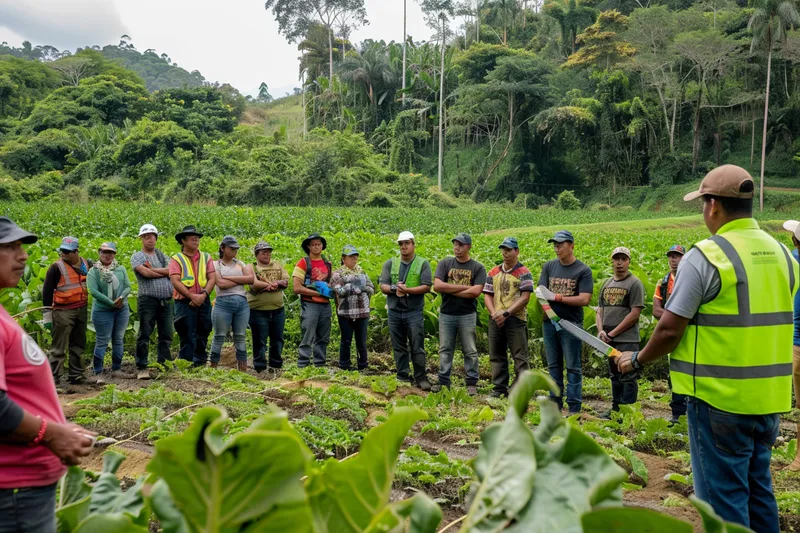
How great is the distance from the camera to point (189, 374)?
815cm

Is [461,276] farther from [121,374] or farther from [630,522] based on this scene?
[630,522]

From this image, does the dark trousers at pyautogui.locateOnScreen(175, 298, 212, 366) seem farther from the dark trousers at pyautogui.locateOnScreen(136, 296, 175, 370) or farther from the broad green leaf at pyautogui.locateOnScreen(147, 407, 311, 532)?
the broad green leaf at pyautogui.locateOnScreen(147, 407, 311, 532)

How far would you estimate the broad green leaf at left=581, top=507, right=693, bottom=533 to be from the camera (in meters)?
0.73

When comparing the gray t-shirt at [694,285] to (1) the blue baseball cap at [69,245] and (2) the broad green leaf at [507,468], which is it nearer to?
(2) the broad green leaf at [507,468]

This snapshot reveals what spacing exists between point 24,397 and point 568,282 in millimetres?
6082

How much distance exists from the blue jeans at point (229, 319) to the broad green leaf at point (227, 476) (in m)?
8.15

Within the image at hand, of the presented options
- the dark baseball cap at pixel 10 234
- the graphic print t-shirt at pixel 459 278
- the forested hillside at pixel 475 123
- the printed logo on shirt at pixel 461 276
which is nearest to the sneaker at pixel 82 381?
the graphic print t-shirt at pixel 459 278

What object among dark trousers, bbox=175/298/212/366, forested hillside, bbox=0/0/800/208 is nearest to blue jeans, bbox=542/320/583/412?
dark trousers, bbox=175/298/212/366

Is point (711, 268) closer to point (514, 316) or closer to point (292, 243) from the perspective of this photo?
point (514, 316)

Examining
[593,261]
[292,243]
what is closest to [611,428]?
[593,261]

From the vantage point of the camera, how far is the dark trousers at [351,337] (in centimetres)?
925

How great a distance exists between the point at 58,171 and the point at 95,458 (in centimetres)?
4697

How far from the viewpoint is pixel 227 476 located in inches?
32.2

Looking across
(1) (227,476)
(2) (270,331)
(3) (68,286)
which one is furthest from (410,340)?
(1) (227,476)
